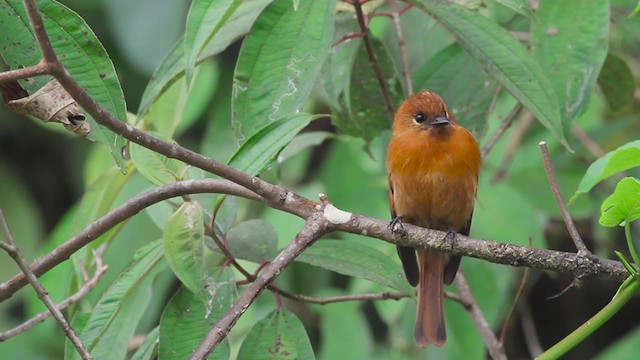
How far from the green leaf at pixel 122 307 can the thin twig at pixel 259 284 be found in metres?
0.33

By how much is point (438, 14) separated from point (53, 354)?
273 centimetres

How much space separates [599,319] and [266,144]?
0.73 meters

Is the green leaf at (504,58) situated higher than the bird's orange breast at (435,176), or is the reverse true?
the green leaf at (504,58)

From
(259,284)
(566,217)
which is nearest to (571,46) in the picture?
(566,217)

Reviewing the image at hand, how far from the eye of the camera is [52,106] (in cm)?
172

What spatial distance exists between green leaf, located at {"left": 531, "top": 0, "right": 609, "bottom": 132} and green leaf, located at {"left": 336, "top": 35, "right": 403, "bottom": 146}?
1.58 ft

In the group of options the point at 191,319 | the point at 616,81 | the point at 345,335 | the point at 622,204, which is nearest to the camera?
the point at 622,204

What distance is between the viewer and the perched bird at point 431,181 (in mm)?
3008

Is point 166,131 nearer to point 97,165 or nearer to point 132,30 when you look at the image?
point 97,165

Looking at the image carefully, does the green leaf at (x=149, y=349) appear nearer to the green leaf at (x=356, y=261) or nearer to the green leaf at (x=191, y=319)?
the green leaf at (x=191, y=319)

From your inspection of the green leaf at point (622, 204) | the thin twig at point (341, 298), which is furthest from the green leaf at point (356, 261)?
the green leaf at point (622, 204)

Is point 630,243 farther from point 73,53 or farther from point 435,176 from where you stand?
point 435,176

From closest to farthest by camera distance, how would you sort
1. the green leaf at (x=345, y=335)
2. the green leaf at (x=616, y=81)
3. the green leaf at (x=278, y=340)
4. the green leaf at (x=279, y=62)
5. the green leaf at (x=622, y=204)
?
the green leaf at (x=622, y=204) → the green leaf at (x=278, y=340) → the green leaf at (x=279, y=62) → the green leaf at (x=616, y=81) → the green leaf at (x=345, y=335)

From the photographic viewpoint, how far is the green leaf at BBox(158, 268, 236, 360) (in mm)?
2035
